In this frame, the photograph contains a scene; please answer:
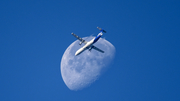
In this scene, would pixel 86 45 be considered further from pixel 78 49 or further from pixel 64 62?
pixel 64 62

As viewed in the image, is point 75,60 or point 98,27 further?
point 75,60

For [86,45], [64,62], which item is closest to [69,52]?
[64,62]

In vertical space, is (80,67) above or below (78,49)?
below

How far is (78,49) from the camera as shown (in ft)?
294

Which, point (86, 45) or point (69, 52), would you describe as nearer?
point (86, 45)

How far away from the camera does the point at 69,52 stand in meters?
92.4

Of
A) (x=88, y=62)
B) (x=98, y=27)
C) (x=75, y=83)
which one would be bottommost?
(x=75, y=83)

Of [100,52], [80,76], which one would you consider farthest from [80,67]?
[100,52]

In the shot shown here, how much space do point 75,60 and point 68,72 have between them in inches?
174

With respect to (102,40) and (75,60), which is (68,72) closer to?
(75,60)

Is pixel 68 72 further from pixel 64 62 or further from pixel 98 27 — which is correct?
pixel 98 27

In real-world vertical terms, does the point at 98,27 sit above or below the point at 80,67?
above

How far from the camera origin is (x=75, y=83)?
286 ft

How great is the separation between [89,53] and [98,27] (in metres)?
10.9
